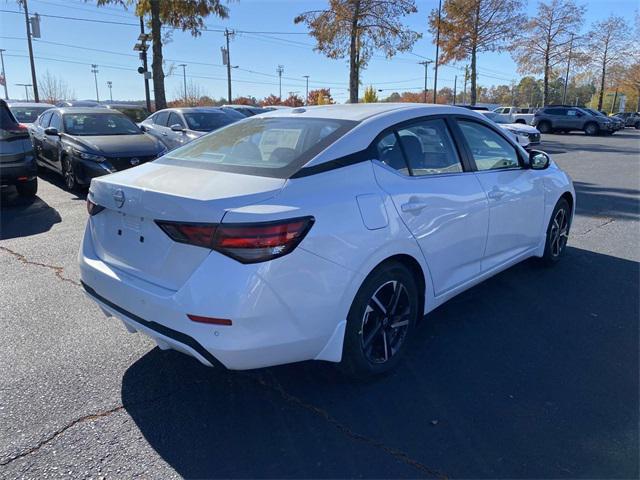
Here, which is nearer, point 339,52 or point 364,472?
point 364,472

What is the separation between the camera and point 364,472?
7.39ft

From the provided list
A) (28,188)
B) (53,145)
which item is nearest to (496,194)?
(28,188)

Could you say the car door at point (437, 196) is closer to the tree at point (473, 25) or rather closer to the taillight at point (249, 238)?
the taillight at point (249, 238)

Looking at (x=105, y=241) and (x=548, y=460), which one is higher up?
(x=105, y=241)

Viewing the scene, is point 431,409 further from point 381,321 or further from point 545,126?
point 545,126

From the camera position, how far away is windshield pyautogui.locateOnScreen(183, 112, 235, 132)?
11125 mm

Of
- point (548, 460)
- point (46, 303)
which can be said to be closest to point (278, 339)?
point (548, 460)

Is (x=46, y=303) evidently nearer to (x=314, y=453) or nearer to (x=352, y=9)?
(x=314, y=453)

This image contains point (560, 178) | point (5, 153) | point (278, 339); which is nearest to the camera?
point (278, 339)

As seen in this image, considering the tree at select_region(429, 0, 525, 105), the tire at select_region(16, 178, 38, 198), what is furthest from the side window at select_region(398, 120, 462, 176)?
the tree at select_region(429, 0, 525, 105)

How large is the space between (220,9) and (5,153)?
14.8 metres

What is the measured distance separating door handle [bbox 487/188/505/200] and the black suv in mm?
31343

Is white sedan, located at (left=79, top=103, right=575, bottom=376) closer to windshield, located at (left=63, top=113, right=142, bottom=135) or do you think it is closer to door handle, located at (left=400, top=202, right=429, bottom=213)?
door handle, located at (left=400, top=202, right=429, bottom=213)

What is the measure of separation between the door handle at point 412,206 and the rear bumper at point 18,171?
6951mm
